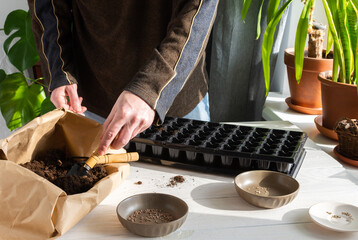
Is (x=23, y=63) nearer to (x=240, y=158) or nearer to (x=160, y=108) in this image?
(x=160, y=108)

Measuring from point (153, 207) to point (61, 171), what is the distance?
10.9 inches

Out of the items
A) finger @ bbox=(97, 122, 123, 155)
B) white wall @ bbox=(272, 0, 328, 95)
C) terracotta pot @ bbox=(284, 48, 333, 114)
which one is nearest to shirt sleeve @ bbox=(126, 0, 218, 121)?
finger @ bbox=(97, 122, 123, 155)

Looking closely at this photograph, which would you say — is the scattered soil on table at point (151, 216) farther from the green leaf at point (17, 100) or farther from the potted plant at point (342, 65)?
the green leaf at point (17, 100)

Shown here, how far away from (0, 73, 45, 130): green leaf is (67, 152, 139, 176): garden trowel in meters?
1.15

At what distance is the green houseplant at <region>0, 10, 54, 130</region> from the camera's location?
2.14 meters

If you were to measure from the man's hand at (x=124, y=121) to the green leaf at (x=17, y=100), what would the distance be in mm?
1203

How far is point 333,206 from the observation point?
3.53 ft

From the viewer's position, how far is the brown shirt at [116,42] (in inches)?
50.9

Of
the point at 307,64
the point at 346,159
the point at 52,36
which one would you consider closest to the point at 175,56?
the point at 52,36

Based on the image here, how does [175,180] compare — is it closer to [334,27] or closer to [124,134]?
[124,134]

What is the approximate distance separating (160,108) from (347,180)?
58cm

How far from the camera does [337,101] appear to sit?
1.66 metres

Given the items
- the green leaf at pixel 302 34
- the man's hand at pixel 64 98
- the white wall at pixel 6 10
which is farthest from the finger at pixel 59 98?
the white wall at pixel 6 10

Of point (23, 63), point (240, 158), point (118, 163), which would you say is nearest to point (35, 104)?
point (23, 63)
